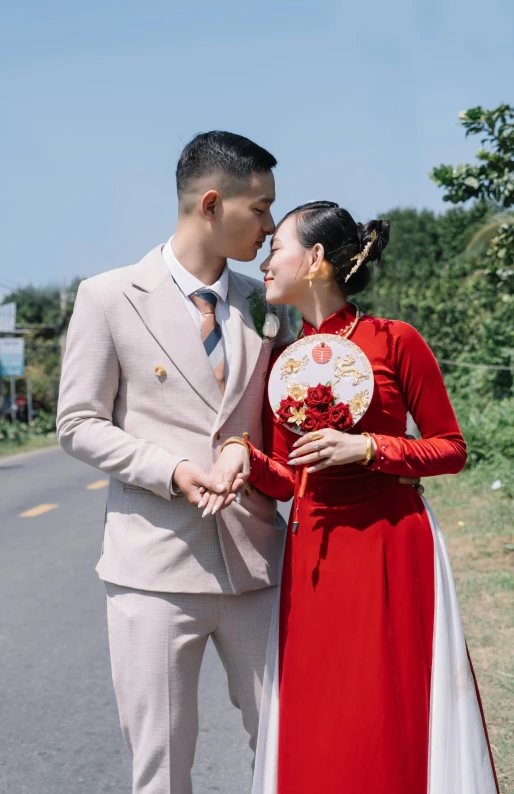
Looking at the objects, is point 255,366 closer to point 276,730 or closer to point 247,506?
point 247,506

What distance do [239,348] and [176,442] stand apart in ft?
1.04

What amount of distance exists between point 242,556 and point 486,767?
0.84m

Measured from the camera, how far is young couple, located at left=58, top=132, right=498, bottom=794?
2.53m

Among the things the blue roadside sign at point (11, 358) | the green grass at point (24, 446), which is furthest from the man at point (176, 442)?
the blue roadside sign at point (11, 358)

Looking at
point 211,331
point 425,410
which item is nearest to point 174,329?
point 211,331

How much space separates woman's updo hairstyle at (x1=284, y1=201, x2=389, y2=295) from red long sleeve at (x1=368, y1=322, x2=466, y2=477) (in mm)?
204

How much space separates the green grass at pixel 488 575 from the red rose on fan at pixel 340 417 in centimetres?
176

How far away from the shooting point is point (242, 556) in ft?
8.84

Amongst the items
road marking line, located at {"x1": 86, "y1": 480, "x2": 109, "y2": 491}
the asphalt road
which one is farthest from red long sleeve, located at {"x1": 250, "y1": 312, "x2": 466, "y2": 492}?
road marking line, located at {"x1": 86, "y1": 480, "x2": 109, "y2": 491}

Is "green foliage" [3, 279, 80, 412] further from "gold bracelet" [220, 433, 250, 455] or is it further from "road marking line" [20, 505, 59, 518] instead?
"gold bracelet" [220, 433, 250, 455]

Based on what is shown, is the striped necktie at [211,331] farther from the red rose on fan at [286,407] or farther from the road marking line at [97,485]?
the road marking line at [97,485]

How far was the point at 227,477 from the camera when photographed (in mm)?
2459

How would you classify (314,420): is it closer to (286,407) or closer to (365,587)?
(286,407)

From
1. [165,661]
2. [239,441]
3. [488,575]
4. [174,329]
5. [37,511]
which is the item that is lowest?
[37,511]
